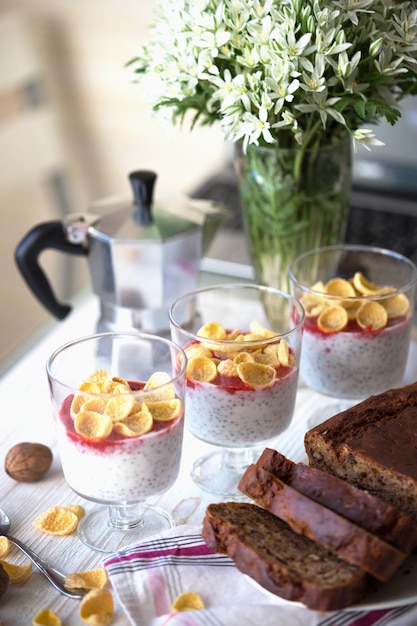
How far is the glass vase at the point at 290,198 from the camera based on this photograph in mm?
1357

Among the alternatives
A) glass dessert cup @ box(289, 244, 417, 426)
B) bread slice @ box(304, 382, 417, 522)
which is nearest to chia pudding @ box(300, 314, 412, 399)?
glass dessert cup @ box(289, 244, 417, 426)

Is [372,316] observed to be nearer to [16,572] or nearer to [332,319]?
[332,319]

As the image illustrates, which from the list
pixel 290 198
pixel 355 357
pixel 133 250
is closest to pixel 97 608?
pixel 355 357

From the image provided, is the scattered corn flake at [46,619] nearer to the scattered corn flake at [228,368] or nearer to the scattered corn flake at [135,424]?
the scattered corn flake at [135,424]

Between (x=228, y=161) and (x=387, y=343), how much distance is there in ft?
3.89

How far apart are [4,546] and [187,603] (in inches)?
10.2

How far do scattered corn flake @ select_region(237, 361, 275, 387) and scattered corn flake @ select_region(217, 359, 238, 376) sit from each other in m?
0.01

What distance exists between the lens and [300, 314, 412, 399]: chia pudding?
1.24 m

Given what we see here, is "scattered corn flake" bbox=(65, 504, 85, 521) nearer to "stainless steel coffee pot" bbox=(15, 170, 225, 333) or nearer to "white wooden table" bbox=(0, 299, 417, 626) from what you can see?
"white wooden table" bbox=(0, 299, 417, 626)

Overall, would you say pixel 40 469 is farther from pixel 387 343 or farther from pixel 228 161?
pixel 228 161

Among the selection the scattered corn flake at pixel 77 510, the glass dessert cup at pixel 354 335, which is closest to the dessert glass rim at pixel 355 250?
the glass dessert cup at pixel 354 335

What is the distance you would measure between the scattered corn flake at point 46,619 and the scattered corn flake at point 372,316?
606 millimetres

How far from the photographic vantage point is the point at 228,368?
43.2 inches

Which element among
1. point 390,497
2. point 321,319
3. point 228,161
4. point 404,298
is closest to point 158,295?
point 321,319
